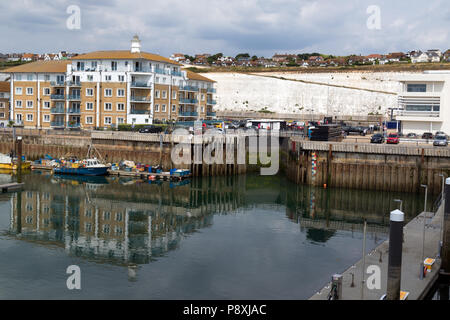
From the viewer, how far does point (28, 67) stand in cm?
8988

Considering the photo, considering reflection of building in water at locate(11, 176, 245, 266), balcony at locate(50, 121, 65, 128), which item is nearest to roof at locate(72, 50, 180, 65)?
balcony at locate(50, 121, 65, 128)

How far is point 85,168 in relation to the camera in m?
65.2

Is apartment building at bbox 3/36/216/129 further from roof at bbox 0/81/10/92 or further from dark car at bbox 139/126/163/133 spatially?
roof at bbox 0/81/10/92

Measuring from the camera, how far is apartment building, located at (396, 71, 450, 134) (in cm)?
6544

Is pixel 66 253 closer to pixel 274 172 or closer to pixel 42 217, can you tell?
pixel 42 217

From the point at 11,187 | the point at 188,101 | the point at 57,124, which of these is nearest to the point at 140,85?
the point at 188,101

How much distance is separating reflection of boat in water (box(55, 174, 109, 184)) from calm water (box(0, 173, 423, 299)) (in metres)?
0.49

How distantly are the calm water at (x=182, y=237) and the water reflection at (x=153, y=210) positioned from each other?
95 mm

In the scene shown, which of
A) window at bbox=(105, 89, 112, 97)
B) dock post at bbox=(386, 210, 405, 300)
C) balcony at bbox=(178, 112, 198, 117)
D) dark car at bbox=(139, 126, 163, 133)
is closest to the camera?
dock post at bbox=(386, 210, 405, 300)

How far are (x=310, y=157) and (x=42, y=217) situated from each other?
93.7 feet

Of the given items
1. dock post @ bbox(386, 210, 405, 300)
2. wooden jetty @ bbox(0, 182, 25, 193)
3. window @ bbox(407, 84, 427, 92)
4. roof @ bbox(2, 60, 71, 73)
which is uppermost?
roof @ bbox(2, 60, 71, 73)

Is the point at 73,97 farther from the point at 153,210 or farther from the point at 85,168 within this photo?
the point at 153,210

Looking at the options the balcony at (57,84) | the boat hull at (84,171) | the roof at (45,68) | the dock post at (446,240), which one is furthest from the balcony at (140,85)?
the dock post at (446,240)

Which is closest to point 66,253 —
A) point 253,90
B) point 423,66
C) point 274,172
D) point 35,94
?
point 274,172
